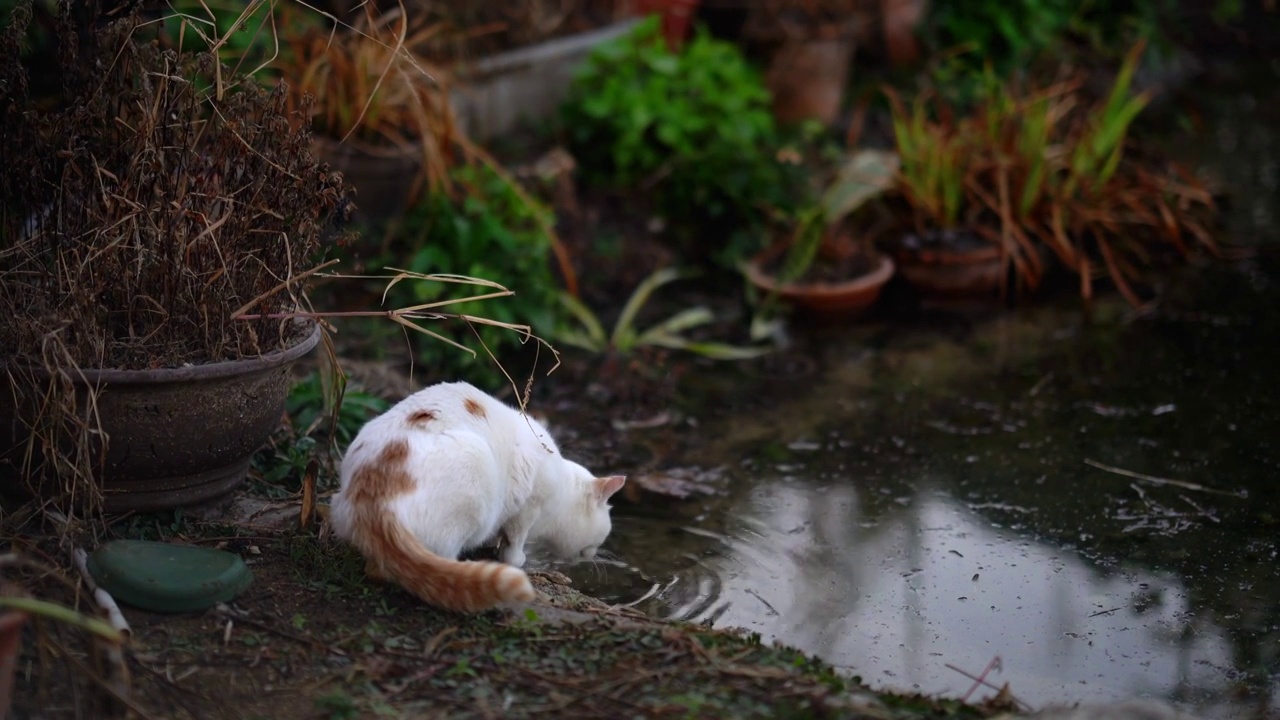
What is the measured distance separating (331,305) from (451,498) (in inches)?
95.7

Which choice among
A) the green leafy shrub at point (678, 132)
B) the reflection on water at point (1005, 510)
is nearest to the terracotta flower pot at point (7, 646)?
the reflection on water at point (1005, 510)

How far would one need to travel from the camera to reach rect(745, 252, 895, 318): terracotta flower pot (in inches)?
228

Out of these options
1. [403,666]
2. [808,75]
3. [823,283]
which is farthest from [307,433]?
[808,75]

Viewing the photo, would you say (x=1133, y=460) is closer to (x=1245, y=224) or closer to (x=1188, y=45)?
(x=1245, y=224)

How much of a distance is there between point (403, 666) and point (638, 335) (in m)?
3.11

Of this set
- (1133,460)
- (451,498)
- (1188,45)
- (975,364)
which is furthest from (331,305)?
(1188,45)

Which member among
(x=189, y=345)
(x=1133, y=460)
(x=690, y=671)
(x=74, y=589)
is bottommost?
(x=1133, y=460)

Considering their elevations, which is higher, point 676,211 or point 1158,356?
point 676,211

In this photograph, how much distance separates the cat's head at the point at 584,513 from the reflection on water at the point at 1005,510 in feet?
0.51

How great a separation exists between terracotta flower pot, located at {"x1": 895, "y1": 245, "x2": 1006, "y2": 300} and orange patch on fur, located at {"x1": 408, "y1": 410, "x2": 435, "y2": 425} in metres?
3.78

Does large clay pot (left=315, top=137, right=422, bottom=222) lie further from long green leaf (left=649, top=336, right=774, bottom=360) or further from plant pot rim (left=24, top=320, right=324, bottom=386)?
plant pot rim (left=24, top=320, right=324, bottom=386)

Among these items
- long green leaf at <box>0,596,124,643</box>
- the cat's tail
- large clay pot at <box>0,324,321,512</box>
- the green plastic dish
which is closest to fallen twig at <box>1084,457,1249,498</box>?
the cat's tail

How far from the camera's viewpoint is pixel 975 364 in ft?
17.3

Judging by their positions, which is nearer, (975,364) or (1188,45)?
(975,364)
